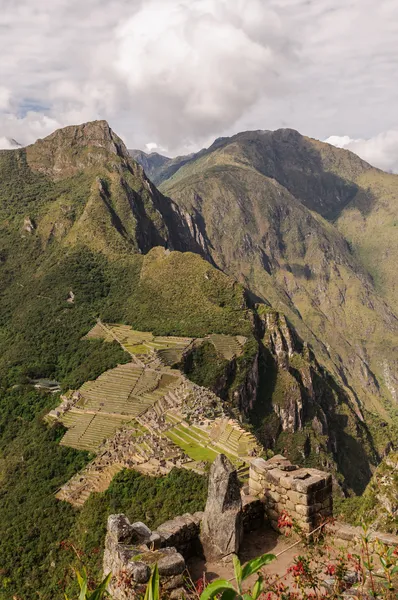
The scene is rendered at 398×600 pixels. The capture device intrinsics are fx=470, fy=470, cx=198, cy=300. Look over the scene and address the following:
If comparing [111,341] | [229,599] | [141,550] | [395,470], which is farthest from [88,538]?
[111,341]

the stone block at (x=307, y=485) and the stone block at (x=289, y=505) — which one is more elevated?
the stone block at (x=307, y=485)

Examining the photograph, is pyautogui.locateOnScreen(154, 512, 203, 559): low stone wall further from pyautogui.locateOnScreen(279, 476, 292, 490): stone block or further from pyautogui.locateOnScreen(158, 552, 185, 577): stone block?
pyautogui.locateOnScreen(279, 476, 292, 490): stone block

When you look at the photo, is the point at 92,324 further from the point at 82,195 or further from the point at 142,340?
the point at 82,195

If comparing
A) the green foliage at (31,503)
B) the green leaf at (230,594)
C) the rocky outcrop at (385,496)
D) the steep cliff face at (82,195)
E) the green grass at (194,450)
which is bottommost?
the green foliage at (31,503)

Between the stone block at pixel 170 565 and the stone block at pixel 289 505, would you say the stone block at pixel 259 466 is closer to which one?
the stone block at pixel 289 505

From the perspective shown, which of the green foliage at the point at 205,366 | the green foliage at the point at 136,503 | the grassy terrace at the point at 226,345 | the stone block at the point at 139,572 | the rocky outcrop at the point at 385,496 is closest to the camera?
the stone block at the point at 139,572

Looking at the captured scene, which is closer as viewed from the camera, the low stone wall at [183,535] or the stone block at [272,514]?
the low stone wall at [183,535]

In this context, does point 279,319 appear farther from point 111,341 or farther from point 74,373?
point 74,373

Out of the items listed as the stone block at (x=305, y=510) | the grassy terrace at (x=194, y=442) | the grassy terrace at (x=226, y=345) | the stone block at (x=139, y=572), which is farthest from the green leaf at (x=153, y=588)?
the grassy terrace at (x=226, y=345)

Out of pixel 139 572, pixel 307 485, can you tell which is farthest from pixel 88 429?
pixel 139 572
